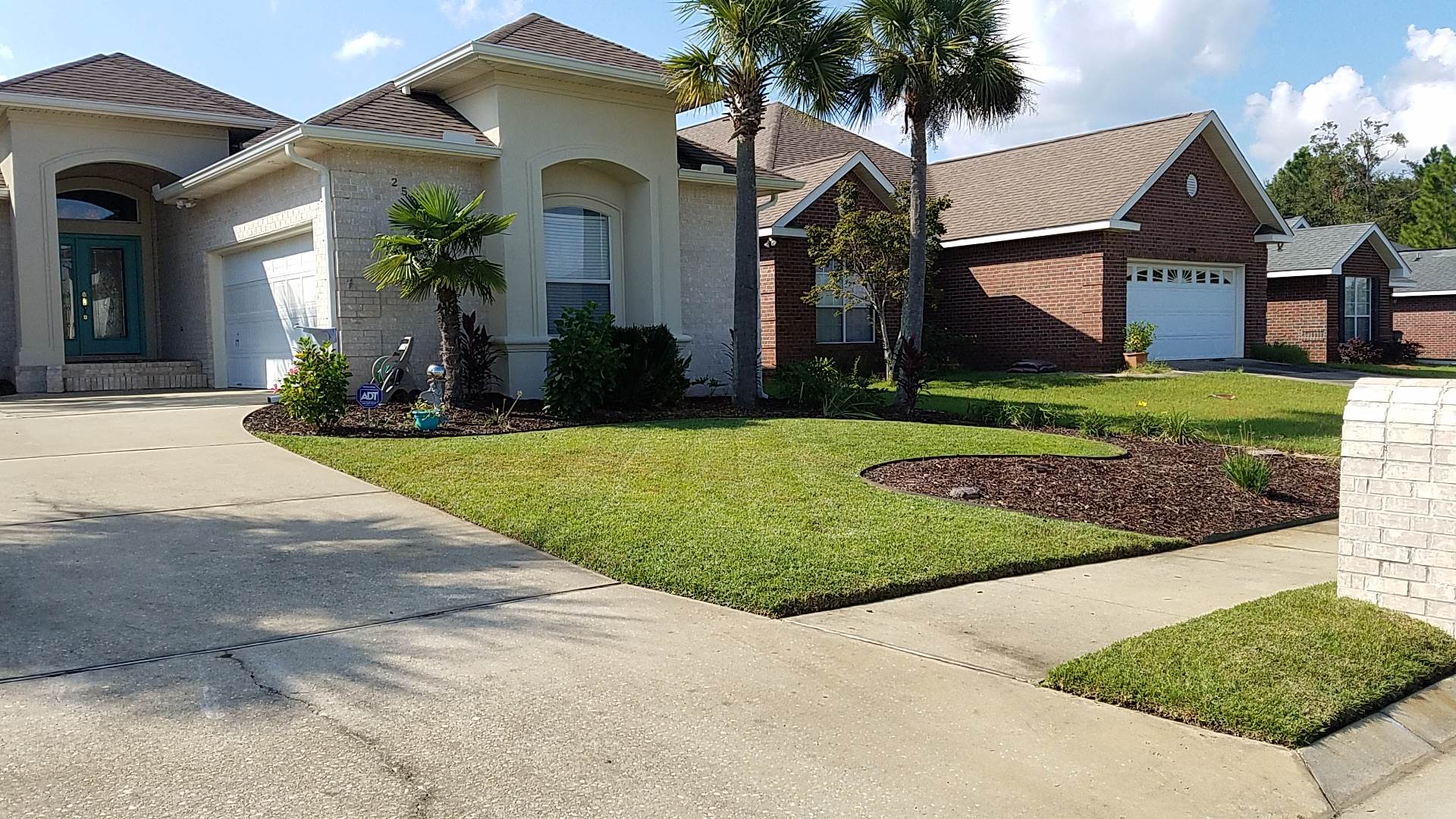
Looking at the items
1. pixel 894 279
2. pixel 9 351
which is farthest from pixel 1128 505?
pixel 9 351

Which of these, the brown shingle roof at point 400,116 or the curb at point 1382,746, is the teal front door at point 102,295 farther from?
the curb at point 1382,746

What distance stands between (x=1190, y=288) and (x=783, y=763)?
24795 millimetres

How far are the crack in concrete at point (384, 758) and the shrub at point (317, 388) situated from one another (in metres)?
7.13

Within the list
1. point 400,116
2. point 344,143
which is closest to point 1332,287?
point 400,116

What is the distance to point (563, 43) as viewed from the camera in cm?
1585

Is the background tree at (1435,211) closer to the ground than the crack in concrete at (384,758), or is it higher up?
higher up

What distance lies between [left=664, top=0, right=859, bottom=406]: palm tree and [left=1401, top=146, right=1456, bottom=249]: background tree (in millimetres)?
→ 53222

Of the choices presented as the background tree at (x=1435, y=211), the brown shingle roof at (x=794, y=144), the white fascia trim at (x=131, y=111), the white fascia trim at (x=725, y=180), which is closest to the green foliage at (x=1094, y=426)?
the white fascia trim at (x=725, y=180)

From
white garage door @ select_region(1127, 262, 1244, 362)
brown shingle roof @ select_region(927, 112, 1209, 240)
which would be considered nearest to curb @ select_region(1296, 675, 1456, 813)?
brown shingle roof @ select_region(927, 112, 1209, 240)

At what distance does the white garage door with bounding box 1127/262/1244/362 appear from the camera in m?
25.0

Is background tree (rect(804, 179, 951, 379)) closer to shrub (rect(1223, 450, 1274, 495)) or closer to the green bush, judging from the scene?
the green bush

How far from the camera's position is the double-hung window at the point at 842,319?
23.2 metres

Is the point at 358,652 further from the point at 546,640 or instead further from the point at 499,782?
the point at 499,782

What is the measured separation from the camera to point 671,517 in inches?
319
